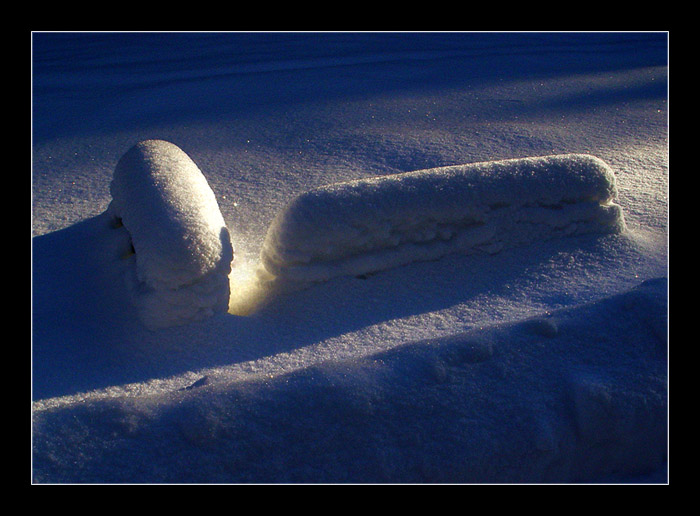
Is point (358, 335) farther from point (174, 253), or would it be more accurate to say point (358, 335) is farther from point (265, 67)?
point (265, 67)

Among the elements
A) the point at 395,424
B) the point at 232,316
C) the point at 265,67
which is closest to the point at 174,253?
the point at 232,316

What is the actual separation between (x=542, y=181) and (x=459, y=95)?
6.97 feet

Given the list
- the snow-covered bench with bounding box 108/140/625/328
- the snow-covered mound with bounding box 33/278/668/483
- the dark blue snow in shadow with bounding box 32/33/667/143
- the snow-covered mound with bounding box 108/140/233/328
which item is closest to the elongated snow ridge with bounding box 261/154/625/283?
the snow-covered bench with bounding box 108/140/625/328

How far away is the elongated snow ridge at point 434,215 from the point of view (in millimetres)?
2006

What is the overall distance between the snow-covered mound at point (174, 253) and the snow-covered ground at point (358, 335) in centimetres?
6

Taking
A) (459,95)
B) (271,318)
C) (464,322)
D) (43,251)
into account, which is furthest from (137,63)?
(464,322)

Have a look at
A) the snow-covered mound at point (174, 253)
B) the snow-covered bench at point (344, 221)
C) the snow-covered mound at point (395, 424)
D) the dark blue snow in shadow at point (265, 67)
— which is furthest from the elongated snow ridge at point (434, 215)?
the dark blue snow in shadow at point (265, 67)

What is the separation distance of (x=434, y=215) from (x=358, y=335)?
21.8 inches

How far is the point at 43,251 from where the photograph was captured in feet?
7.63

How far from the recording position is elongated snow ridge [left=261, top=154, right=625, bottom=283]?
2006 millimetres

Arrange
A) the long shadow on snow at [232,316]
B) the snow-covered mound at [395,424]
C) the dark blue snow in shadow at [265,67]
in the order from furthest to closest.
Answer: the dark blue snow in shadow at [265,67]
the long shadow on snow at [232,316]
the snow-covered mound at [395,424]

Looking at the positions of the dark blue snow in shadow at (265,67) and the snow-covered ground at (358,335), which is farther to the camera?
the dark blue snow in shadow at (265,67)

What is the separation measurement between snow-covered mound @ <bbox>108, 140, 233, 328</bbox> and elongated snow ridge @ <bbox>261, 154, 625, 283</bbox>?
236 mm

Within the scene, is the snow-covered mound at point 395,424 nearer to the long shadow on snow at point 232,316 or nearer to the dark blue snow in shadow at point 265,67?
the long shadow on snow at point 232,316
